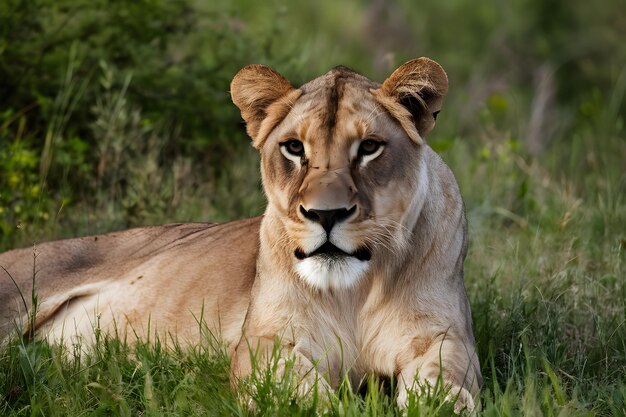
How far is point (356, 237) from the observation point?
3.43m

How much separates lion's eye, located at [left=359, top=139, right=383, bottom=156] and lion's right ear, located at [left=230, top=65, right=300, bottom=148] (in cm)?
34

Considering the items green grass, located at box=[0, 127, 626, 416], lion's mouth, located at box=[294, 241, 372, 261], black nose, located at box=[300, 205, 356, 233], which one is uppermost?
black nose, located at box=[300, 205, 356, 233]

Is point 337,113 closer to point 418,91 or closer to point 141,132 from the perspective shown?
point 418,91

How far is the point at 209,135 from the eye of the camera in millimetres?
6754

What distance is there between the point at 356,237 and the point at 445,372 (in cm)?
51

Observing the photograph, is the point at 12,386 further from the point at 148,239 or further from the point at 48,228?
the point at 48,228

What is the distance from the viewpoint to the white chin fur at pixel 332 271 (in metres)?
3.44

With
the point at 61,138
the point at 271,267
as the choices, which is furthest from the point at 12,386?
the point at 61,138

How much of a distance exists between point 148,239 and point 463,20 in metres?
9.55

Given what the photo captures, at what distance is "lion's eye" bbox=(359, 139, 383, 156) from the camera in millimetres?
3594

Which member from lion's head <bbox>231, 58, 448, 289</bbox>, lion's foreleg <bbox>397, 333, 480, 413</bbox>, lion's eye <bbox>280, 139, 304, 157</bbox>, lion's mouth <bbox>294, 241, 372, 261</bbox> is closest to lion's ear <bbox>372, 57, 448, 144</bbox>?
lion's head <bbox>231, 58, 448, 289</bbox>

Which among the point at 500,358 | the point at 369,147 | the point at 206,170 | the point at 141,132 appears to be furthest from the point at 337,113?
the point at 206,170

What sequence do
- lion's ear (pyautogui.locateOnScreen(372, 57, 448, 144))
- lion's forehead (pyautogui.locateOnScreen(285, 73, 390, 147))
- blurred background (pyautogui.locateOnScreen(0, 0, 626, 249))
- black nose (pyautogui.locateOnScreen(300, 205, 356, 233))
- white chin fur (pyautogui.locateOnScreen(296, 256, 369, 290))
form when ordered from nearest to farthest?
black nose (pyautogui.locateOnScreen(300, 205, 356, 233)) < white chin fur (pyautogui.locateOnScreen(296, 256, 369, 290)) < lion's forehead (pyautogui.locateOnScreen(285, 73, 390, 147)) < lion's ear (pyautogui.locateOnScreen(372, 57, 448, 144)) < blurred background (pyautogui.locateOnScreen(0, 0, 626, 249))

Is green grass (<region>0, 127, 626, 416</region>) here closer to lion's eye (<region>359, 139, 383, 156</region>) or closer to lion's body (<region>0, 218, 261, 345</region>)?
lion's body (<region>0, 218, 261, 345</region>)
